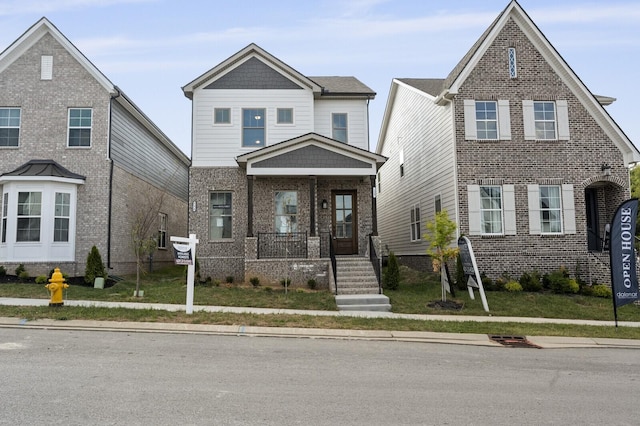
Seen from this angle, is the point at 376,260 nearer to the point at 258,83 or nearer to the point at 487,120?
the point at 487,120

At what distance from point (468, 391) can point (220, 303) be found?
329 inches

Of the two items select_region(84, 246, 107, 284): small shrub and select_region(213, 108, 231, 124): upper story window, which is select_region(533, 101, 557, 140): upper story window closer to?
select_region(213, 108, 231, 124): upper story window

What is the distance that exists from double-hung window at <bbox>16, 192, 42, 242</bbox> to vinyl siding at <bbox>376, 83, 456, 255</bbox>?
46.9 ft

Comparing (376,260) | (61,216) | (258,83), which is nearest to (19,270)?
(61,216)

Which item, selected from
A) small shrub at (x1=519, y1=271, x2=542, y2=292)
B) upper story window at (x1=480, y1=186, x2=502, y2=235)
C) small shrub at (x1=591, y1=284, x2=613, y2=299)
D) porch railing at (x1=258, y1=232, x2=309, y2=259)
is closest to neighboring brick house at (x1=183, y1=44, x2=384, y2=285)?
porch railing at (x1=258, y1=232, x2=309, y2=259)

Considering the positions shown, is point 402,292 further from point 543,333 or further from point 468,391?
point 468,391

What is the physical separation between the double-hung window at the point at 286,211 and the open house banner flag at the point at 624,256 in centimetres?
1027

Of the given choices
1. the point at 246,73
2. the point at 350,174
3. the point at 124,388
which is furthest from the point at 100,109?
the point at 124,388

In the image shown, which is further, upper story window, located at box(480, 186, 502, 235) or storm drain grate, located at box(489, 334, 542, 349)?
upper story window, located at box(480, 186, 502, 235)

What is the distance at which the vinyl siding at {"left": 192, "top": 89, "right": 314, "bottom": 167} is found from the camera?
18812mm

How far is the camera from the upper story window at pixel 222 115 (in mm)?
18984

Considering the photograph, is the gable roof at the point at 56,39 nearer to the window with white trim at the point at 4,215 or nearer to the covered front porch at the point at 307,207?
the window with white trim at the point at 4,215

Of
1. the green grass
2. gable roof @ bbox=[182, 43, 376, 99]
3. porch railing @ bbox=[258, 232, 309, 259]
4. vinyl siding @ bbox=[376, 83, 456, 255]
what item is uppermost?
gable roof @ bbox=[182, 43, 376, 99]

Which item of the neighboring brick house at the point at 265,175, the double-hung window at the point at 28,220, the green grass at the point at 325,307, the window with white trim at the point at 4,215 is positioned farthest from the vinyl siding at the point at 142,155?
the green grass at the point at 325,307
